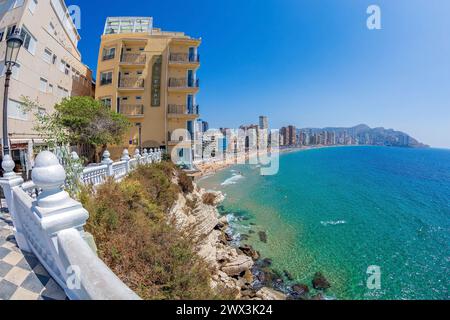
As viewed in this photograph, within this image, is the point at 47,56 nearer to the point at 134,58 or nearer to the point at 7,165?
the point at 134,58

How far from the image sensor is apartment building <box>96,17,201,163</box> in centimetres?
2148

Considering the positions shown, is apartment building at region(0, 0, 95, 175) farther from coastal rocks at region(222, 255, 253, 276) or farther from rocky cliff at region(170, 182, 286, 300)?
coastal rocks at region(222, 255, 253, 276)

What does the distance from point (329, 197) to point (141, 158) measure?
27340mm

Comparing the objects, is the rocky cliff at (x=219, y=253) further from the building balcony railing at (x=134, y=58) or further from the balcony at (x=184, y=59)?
the building balcony railing at (x=134, y=58)

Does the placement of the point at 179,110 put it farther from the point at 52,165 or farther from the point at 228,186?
the point at 52,165

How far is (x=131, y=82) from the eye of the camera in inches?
852

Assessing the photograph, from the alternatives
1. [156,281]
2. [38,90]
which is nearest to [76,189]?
[156,281]

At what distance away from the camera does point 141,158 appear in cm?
1232

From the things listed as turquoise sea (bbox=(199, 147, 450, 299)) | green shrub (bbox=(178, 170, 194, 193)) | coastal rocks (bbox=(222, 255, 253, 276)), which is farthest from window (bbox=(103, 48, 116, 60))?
coastal rocks (bbox=(222, 255, 253, 276))

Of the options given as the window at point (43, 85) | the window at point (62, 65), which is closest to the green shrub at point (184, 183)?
the window at point (43, 85)

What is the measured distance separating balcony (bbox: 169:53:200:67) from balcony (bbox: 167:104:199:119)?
4.50 meters

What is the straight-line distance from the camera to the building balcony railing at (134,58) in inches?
843
